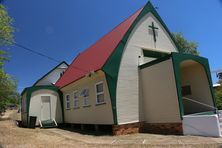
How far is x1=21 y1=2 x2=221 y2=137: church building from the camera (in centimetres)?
1083

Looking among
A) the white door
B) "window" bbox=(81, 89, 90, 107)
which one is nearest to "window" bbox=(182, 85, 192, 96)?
"window" bbox=(81, 89, 90, 107)

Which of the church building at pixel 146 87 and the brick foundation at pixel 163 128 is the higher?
the church building at pixel 146 87

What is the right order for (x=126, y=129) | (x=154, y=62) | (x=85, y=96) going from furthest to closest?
(x=85, y=96), (x=154, y=62), (x=126, y=129)

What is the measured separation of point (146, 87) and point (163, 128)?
2.65 meters

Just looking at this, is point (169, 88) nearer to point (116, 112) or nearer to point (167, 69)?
point (167, 69)

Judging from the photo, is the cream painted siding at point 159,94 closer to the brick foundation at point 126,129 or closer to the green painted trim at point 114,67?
the brick foundation at point 126,129

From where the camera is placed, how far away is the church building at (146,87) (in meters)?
10.8

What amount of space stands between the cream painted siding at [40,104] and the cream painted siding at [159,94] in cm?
1026

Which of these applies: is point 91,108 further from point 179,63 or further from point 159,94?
point 179,63

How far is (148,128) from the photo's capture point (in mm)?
12320

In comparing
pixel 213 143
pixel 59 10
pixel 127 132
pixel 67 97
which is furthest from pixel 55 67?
pixel 213 143

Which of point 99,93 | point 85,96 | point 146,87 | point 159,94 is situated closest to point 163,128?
point 159,94

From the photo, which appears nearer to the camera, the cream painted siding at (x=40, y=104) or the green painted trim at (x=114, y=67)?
the green painted trim at (x=114, y=67)

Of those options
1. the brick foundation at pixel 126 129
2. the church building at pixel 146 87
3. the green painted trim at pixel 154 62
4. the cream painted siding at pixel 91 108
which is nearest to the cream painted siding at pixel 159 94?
the church building at pixel 146 87
